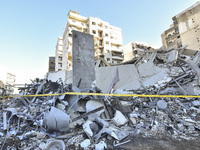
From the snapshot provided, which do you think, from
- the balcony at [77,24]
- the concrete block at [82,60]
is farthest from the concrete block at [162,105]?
the balcony at [77,24]

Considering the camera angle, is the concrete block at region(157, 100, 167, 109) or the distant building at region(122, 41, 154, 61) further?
the distant building at region(122, 41, 154, 61)

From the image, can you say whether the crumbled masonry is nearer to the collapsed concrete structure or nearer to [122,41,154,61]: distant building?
the collapsed concrete structure

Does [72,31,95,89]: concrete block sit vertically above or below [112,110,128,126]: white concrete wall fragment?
above

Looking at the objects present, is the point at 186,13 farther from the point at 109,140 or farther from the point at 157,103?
the point at 109,140

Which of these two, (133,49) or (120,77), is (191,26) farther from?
(120,77)

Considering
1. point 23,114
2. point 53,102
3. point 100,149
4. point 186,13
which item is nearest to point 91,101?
point 53,102

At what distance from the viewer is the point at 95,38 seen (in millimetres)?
32094

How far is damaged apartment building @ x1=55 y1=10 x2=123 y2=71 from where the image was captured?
30.2 metres

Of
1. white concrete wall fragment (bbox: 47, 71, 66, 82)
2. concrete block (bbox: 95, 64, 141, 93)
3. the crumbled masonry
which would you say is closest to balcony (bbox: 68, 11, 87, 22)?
white concrete wall fragment (bbox: 47, 71, 66, 82)

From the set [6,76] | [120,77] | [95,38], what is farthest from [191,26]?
[6,76]

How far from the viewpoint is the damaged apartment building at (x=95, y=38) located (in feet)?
99.0

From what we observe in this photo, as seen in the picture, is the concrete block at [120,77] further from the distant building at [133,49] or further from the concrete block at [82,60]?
the distant building at [133,49]

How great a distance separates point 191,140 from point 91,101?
2781mm

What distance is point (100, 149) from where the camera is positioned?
2242mm
